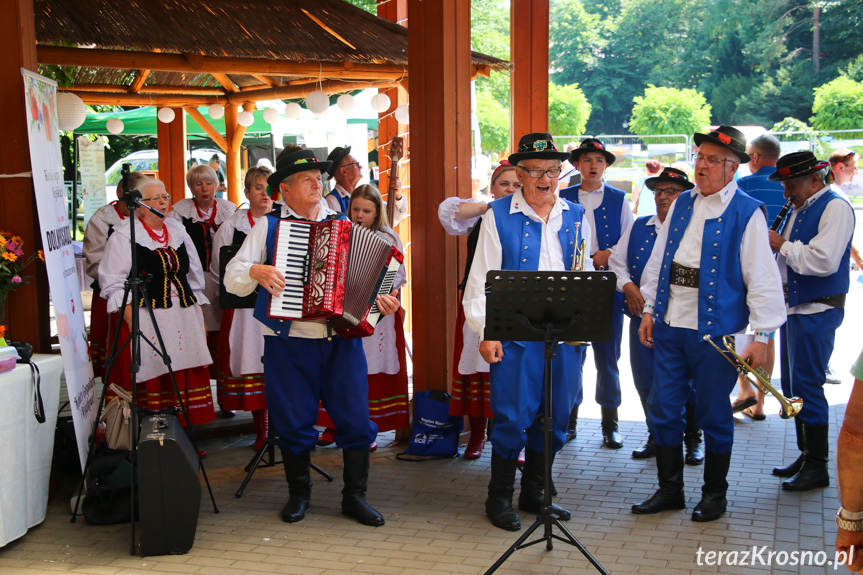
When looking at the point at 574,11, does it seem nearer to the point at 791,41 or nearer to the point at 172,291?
the point at 791,41

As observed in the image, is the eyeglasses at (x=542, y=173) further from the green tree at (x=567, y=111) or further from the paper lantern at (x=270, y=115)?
the green tree at (x=567, y=111)

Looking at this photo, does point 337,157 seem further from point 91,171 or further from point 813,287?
point 91,171

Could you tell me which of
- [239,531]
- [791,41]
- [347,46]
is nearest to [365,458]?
[239,531]

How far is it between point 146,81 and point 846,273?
29.6ft

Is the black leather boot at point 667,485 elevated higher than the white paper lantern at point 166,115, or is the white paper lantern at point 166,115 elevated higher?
the white paper lantern at point 166,115

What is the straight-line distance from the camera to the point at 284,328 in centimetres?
419

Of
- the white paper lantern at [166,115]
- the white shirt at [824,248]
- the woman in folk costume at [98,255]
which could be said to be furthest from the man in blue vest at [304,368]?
the white paper lantern at [166,115]

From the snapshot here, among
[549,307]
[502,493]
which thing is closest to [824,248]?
[549,307]

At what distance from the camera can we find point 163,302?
5145 mm

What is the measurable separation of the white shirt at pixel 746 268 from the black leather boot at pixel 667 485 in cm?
71

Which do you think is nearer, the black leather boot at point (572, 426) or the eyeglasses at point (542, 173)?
the eyeglasses at point (542, 173)

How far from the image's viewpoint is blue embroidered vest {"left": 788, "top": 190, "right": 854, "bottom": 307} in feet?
15.6

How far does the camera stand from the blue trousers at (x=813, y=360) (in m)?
4.75

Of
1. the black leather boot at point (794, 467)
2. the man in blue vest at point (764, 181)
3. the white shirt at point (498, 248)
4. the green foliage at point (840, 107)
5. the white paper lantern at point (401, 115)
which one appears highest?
the green foliage at point (840, 107)
